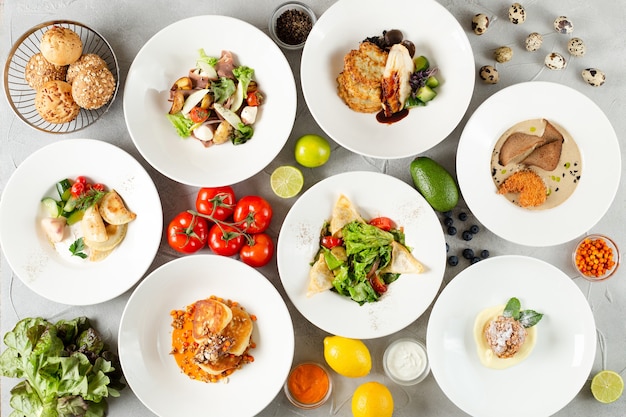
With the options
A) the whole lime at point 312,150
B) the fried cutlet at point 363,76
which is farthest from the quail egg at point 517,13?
the whole lime at point 312,150

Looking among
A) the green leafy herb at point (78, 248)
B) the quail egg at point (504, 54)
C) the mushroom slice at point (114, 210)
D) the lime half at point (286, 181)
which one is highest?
the quail egg at point (504, 54)

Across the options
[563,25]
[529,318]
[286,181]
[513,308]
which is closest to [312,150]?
[286,181]

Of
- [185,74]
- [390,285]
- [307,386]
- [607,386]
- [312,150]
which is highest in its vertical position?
[185,74]

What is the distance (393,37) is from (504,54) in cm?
72

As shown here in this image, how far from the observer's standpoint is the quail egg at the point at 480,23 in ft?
10.5

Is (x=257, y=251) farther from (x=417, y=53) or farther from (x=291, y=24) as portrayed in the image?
(x=417, y=53)

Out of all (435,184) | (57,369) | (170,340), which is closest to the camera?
(57,369)

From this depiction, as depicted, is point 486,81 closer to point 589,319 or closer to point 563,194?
point 563,194

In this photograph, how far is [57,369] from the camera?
298cm

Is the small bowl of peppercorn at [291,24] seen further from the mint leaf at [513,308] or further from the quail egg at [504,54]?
the mint leaf at [513,308]

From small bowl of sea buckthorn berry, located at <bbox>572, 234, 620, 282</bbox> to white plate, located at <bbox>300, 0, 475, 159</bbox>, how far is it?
1186mm

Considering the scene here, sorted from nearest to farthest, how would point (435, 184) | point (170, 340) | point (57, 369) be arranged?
point (57, 369)
point (435, 184)
point (170, 340)

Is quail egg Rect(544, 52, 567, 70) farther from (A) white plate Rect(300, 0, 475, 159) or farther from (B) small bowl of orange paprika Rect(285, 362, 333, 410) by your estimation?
(B) small bowl of orange paprika Rect(285, 362, 333, 410)

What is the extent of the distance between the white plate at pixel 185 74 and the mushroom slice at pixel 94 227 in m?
0.46
